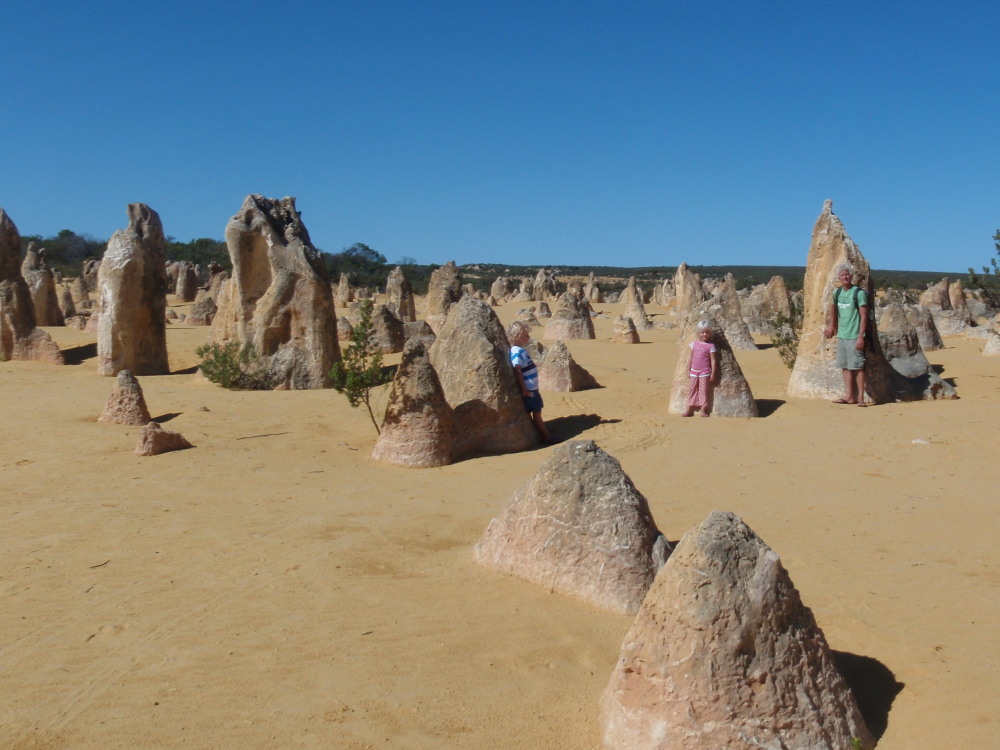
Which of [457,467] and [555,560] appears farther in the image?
[457,467]

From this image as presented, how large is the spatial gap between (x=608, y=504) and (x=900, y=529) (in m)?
2.35

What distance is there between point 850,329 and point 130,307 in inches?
404

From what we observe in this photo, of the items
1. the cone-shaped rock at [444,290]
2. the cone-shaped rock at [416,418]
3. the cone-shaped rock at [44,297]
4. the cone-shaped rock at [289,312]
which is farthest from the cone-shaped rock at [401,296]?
the cone-shaped rock at [416,418]

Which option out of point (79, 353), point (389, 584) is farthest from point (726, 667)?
point (79, 353)

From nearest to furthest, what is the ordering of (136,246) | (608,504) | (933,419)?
(608,504)
(933,419)
(136,246)

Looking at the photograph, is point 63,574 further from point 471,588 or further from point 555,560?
point 555,560

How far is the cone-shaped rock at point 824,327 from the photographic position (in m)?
10.6

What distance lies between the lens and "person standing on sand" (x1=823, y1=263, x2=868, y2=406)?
33.5ft

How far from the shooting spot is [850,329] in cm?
1028

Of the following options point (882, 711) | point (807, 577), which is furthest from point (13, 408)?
point (882, 711)

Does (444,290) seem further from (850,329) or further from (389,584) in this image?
(389,584)

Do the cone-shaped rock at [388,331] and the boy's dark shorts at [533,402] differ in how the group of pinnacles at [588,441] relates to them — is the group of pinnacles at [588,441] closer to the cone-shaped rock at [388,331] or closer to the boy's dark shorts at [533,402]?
the cone-shaped rock at [388,331]

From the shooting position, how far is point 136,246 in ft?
45.0

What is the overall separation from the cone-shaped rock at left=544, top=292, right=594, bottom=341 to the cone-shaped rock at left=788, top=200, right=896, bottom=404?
8583 mm
